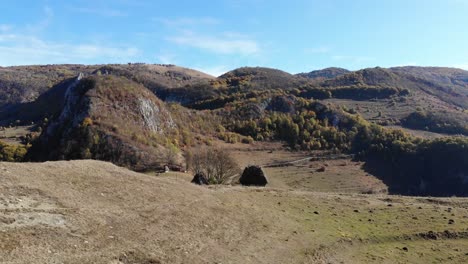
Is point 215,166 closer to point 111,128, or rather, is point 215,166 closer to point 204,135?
point 111,128

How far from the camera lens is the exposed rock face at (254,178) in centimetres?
5909

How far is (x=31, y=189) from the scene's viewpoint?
28.6m

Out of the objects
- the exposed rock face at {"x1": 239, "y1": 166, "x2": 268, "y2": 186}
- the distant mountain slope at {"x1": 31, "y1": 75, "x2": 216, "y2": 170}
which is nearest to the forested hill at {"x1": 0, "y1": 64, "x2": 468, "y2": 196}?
the distant mountain slope at {"x1": 31, "y1": 75, "x2": 216, "y2": 170}

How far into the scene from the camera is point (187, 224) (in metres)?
29.8

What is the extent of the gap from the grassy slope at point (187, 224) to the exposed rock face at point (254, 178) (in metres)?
12.4

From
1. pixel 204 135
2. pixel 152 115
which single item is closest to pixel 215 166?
pixel 152 115

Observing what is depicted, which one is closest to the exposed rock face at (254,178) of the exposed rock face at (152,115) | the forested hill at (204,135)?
the forested hill at (204,135)

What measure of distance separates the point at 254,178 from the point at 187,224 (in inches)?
1188

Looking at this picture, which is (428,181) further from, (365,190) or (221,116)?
(221,116)

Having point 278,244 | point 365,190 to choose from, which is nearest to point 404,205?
point 278,244

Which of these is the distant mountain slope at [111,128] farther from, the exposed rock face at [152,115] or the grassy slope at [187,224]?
the grassy slope at [187,224]

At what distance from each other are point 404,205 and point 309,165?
8734cm

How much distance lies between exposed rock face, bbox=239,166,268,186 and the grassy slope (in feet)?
40.6

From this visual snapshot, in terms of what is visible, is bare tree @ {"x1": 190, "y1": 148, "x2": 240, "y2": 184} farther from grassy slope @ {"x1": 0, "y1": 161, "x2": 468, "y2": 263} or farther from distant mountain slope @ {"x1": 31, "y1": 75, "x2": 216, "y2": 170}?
grassy slope @ {"x1": 0, "y1": 161, "x2": 468, "y2": 263}
